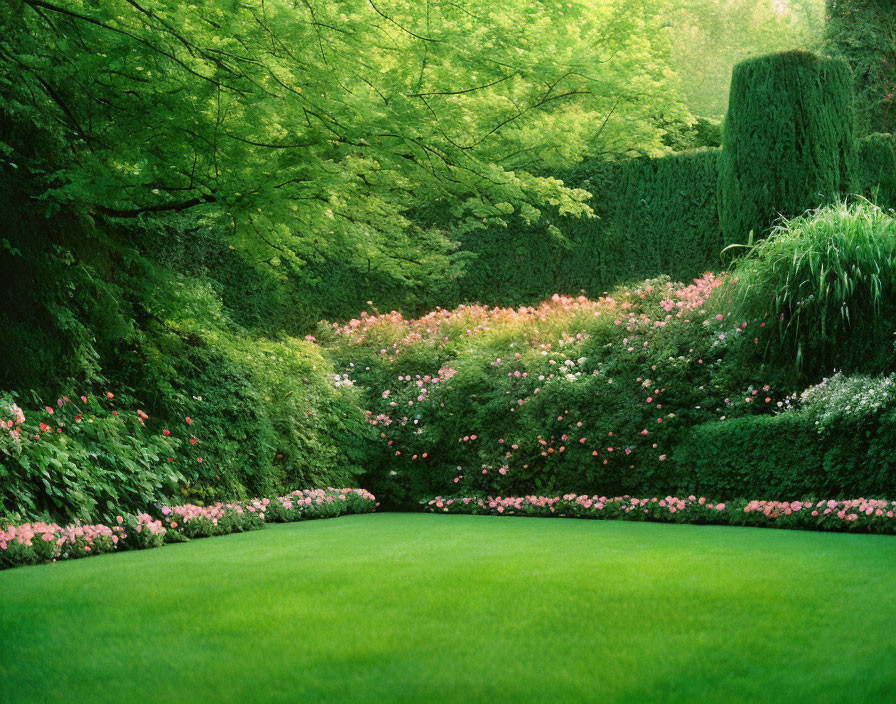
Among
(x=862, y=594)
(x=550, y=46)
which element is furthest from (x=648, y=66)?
(x=862, y=594)

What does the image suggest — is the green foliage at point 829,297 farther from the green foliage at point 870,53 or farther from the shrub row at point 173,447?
the green foliage at point 870,53

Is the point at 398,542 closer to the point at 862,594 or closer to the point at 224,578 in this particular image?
the point at 224,578

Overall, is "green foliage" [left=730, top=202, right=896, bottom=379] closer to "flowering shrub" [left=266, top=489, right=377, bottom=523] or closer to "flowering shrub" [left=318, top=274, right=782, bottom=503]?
"flowering shrub" [left=318, top=274, right=782, bottom=503]

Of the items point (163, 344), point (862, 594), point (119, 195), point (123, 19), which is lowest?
point (862, 594)

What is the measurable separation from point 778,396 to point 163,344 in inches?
223

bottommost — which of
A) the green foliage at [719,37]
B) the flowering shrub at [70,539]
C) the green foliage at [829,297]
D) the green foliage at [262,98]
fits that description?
the flowering shrub at [70,539]

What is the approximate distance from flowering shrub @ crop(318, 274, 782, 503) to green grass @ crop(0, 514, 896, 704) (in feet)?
8.34

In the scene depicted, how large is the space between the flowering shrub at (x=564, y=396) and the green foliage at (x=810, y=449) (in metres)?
0.43

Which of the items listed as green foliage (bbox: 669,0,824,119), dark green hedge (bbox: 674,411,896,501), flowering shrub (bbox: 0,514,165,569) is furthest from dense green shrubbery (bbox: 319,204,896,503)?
green foliage (bbox: 669,0,824,119)

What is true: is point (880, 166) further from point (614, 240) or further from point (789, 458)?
point (789, 458)

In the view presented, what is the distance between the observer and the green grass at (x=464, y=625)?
8.75ft

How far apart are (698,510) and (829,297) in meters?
2.29

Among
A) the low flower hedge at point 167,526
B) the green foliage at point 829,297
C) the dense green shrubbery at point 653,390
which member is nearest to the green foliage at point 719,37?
the dense green shrubbery at point 653,390

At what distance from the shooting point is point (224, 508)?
7074 mm
